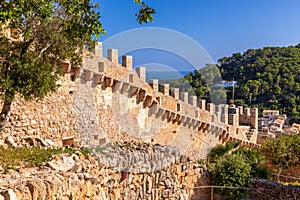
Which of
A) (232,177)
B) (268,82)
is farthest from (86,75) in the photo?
(268,82)

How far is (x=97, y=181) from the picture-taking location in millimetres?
6270

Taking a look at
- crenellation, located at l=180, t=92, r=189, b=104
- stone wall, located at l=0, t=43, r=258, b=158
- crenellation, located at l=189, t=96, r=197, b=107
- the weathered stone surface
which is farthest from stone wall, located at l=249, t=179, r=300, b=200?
the weathered stone surface

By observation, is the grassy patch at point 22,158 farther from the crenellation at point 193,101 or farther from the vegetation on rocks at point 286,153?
the vegetation on rocks at point 286,153

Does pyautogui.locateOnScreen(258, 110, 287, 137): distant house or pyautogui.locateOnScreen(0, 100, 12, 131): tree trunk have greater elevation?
pyautogui.locateOnScreen(258, 110, 287, 137): distant house

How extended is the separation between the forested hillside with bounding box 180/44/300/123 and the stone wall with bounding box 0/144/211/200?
22.5 m

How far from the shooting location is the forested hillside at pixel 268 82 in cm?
3409

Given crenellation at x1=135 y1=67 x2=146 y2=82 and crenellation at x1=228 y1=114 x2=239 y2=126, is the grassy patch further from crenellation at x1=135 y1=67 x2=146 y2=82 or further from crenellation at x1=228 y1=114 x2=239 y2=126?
crenellation at x1=228 y1=114 x2=239 y2=126

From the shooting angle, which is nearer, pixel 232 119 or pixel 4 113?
pixel 4 113

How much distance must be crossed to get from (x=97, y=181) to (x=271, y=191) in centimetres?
705

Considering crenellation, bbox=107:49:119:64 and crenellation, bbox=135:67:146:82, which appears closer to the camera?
crenellation, bbox=107:49:119:64

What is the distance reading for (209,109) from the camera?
16.1m

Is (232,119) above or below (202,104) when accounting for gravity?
below

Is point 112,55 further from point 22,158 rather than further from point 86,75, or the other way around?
point 22,158

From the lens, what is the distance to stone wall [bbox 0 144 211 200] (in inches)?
172
